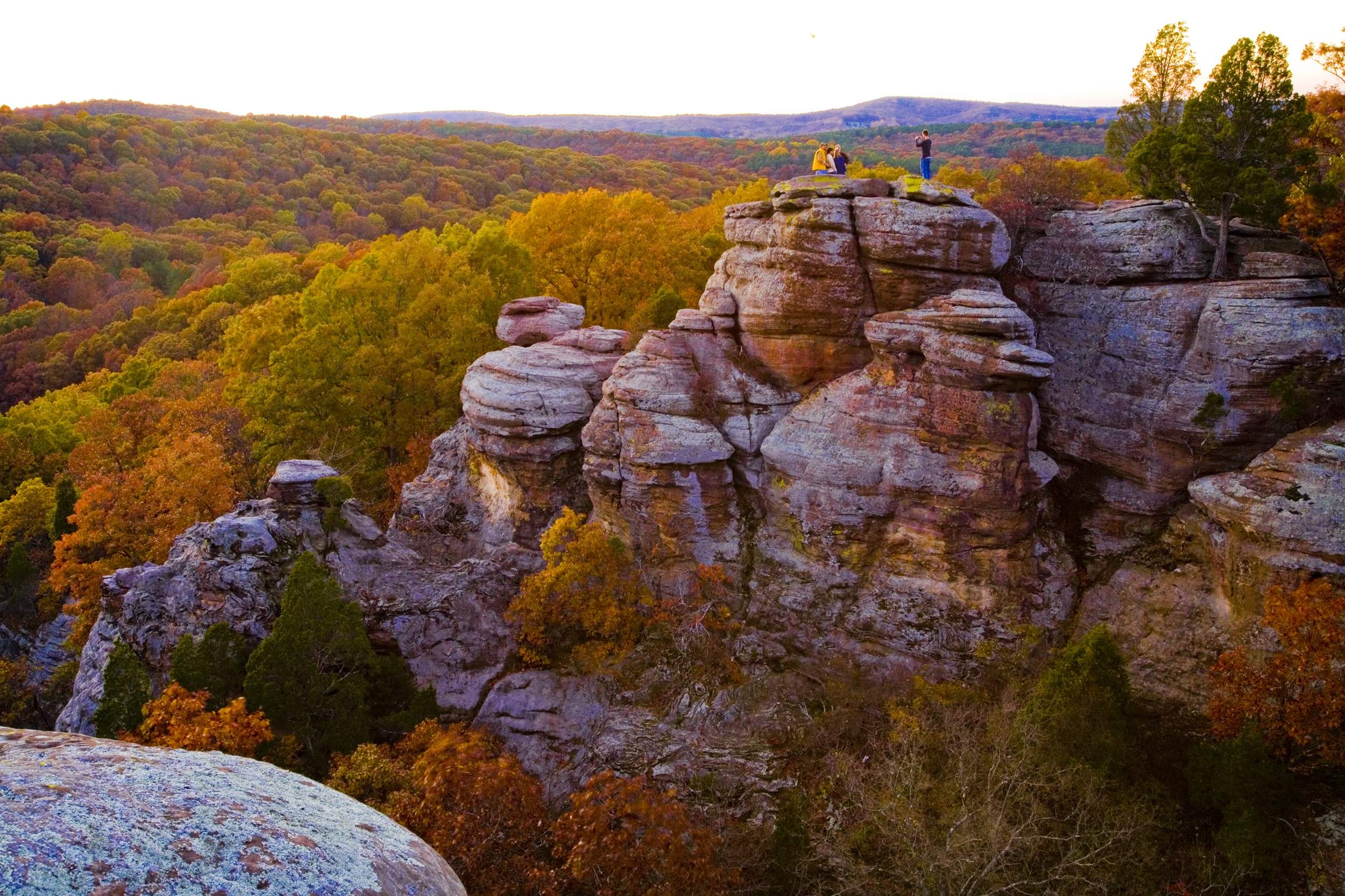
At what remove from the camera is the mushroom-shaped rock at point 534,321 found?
32.0 m

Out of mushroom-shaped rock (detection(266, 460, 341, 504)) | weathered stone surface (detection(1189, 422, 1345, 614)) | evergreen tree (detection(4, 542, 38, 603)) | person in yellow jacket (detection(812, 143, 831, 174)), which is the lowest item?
evergreen tree (detection(4, 542, 38, 603))

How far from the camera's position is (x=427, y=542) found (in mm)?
29828

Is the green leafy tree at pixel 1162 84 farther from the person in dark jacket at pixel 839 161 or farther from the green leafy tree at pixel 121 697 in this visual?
the green leafy tree at pixel 121 697

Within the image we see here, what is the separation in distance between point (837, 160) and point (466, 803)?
22.2 m

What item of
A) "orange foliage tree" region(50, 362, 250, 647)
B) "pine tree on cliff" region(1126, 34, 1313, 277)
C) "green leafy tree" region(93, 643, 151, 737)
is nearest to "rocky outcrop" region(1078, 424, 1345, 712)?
"pine tree on cliff" region(1126, 34, 1313, 277)

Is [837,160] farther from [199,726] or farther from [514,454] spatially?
[199,726]

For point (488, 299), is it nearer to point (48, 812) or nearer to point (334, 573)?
point (334, 573)

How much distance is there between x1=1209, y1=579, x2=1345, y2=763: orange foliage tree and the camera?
16594mm

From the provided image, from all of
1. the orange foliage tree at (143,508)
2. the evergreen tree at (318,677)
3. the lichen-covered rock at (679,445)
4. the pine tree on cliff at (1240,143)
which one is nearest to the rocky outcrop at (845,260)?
the lichen-covered rock at (679,445)

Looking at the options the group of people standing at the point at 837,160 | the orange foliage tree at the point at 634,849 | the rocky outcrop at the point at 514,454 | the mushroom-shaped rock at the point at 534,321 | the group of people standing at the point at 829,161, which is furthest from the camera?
the mushroom-shaped rock at the point at 534,321

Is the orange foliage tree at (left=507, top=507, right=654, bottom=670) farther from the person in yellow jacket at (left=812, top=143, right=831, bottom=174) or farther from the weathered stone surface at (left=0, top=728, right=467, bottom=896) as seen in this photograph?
the person in yellow jacket at (left=812, top=143, right=831, bottom=174)

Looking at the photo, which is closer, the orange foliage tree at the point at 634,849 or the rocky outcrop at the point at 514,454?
the orange foliage tree at the point at 634,849

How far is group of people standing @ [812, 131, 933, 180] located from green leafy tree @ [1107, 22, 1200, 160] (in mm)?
8237

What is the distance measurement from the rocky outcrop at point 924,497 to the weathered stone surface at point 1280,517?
3.92 meters
